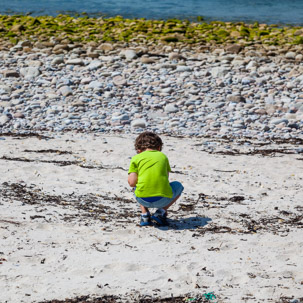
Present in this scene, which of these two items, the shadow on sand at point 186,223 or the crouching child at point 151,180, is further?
the shadow on sand at point 186,223

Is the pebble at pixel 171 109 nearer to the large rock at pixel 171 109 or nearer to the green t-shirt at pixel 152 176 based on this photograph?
the large rock at pixel 171 109

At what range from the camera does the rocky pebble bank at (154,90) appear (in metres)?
11.9

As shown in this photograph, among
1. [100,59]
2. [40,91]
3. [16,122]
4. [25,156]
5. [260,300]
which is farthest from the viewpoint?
[100,59]

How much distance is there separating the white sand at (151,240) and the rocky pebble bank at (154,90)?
304 centimetres

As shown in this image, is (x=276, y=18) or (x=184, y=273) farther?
(x=276, y=18)

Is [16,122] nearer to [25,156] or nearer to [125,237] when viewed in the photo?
[25,156]

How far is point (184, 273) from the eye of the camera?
4773 mm

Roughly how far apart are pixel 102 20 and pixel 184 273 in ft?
75.0

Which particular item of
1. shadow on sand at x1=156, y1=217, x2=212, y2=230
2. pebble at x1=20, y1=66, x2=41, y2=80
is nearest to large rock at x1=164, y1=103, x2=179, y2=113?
pebble at x1=20, y1=66, x2=41, y2=80

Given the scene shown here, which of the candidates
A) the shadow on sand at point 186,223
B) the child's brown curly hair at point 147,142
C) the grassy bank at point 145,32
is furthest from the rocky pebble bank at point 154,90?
the child's brown curly hair at point 147,142

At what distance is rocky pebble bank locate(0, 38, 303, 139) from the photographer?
39.1 feet

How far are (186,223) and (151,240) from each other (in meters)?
0.77

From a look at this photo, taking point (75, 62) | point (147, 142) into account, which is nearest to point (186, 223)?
point (147, 142)

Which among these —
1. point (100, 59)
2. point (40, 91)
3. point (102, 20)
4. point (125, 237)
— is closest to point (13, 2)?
point (102, 20)
